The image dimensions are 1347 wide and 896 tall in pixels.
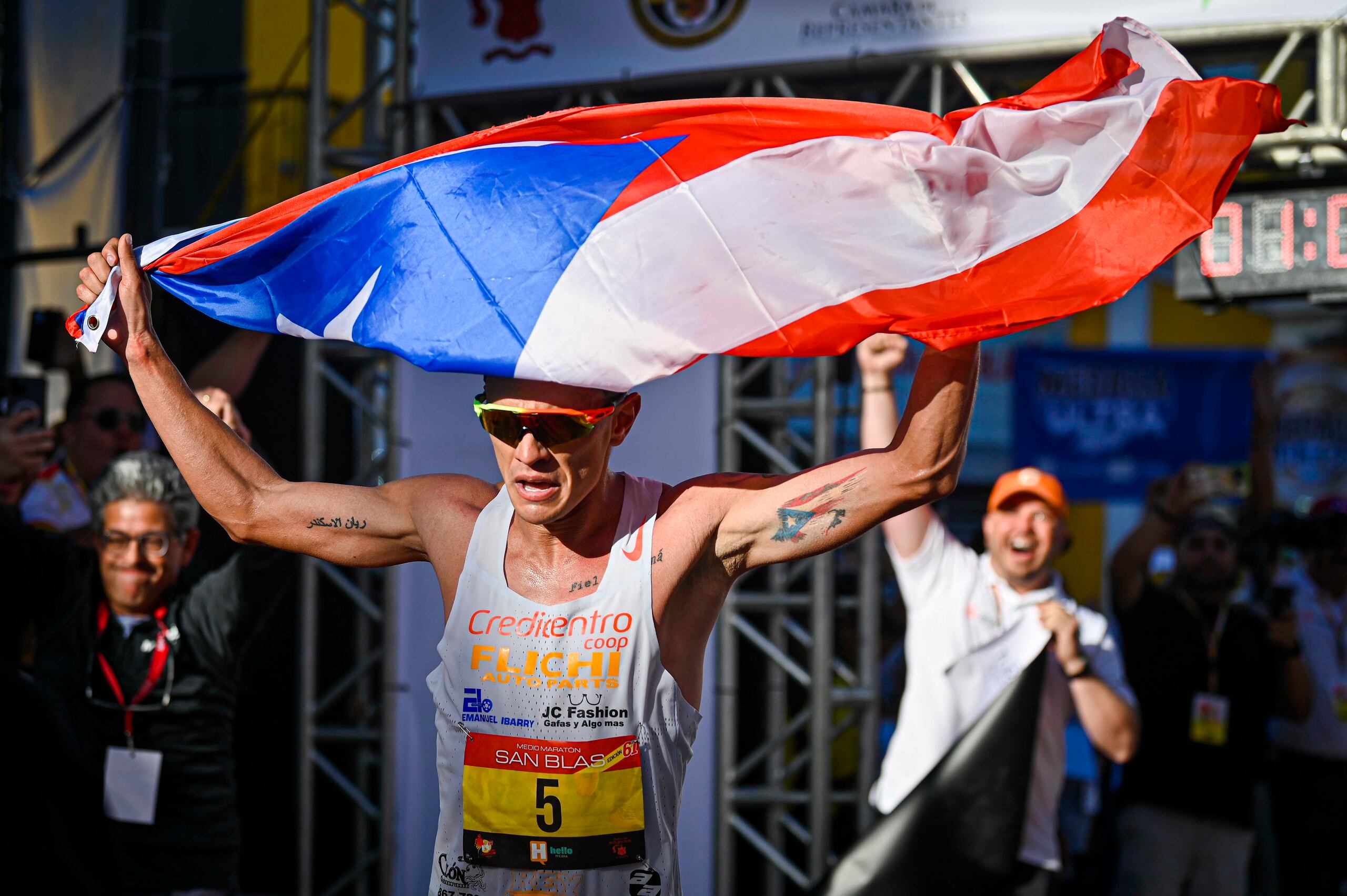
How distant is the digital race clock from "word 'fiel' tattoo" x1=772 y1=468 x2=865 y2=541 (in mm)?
2908

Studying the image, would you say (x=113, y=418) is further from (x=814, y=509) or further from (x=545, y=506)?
(x=814, y=509)

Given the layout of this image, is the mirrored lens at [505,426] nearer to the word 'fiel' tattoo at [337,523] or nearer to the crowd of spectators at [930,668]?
the word 'fiel' tattoo at [337,523]

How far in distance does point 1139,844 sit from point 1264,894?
2.03 metres

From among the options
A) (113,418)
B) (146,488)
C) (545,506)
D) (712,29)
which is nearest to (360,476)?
(113,418)

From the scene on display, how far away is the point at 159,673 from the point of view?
3963mm

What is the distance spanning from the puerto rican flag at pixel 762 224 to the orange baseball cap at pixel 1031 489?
229 centimetres

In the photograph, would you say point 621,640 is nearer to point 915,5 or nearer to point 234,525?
point 234,525

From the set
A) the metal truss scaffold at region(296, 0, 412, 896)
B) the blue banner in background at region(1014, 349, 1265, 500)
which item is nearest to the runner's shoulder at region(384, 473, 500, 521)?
the metal truss scaffold at region(296, 0, 412, 896)

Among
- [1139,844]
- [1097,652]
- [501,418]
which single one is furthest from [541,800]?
[1139,844]

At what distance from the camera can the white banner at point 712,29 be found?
4.99 meters

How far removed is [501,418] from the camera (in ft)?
8.83

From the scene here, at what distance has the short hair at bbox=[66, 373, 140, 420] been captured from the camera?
5.52 meters

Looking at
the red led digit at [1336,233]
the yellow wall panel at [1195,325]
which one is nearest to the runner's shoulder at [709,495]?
the red led digit at [1336,233]

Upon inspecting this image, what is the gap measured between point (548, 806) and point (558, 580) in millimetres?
482
